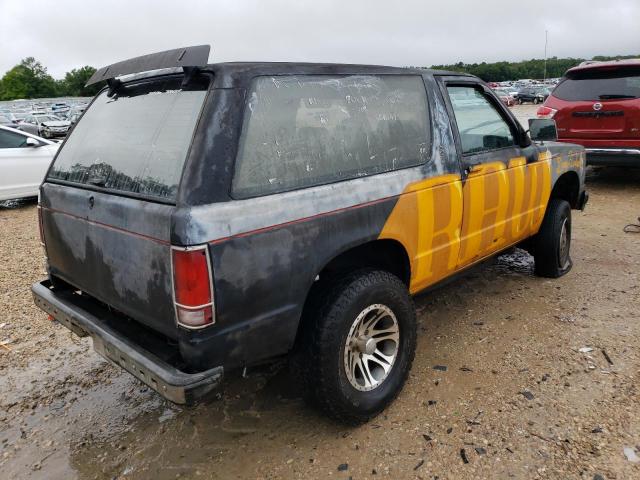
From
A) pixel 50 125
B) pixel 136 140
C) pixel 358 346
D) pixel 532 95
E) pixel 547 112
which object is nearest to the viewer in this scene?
pixel 136 140

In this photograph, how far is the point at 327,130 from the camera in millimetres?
2578

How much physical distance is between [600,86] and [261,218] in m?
7.23

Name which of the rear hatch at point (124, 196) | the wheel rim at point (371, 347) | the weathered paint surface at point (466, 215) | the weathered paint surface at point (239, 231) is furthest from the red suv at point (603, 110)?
the rear hatch at point (124, 196)

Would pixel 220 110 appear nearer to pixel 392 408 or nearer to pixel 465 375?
pixel 392 408

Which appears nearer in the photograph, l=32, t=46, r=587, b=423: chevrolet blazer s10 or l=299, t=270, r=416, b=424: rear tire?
l=32, t=46, r=587, b=423: chevrolet blazer s10

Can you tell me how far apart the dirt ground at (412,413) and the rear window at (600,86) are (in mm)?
4212

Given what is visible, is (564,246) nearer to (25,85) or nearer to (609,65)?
(609,65)

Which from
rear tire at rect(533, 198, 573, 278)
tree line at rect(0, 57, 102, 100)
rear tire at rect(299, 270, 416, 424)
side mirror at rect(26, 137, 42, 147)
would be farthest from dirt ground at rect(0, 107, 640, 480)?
tree line at rect(0, 57, 102, 100)

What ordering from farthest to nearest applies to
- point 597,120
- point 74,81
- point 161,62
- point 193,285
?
point 74,81 → point 597,120 → point 161,62 → point 193,285

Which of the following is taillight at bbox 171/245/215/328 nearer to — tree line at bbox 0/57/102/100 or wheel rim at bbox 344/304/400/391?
wheel rim at bbox 344/304/400/391

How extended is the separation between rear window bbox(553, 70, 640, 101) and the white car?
8595 mm

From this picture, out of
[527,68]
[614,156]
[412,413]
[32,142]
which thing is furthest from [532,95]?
[527,68]

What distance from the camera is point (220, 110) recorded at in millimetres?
2188

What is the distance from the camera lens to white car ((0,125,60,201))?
8258mm
